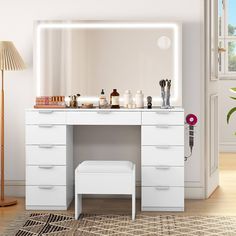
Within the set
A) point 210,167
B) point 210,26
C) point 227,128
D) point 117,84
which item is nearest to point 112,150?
point 117,84

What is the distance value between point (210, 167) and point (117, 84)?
118 centimetres

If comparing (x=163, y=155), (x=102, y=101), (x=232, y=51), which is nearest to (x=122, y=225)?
(x=163, y=155)

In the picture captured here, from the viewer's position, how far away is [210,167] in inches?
213

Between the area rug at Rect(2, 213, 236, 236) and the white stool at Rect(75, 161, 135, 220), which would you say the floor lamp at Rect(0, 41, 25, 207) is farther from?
the white stool at Rect(75, 161, 135, 220)

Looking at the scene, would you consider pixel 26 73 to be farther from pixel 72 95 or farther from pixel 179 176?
pixel 179 176

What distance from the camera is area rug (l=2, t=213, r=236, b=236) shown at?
13.2ft

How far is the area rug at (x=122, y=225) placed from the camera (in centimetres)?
402

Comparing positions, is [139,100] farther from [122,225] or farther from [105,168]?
[122,225]

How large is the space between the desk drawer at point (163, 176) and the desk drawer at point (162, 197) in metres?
0.04

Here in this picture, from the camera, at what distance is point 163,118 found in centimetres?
464

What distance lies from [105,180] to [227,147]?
A: 418 cm

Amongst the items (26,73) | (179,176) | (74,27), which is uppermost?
(74,27)

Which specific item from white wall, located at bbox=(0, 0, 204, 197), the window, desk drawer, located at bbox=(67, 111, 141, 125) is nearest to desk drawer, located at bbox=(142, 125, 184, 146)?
desk drawer, located at bbox=(67, 111, 141, 125)

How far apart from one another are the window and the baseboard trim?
976mm
